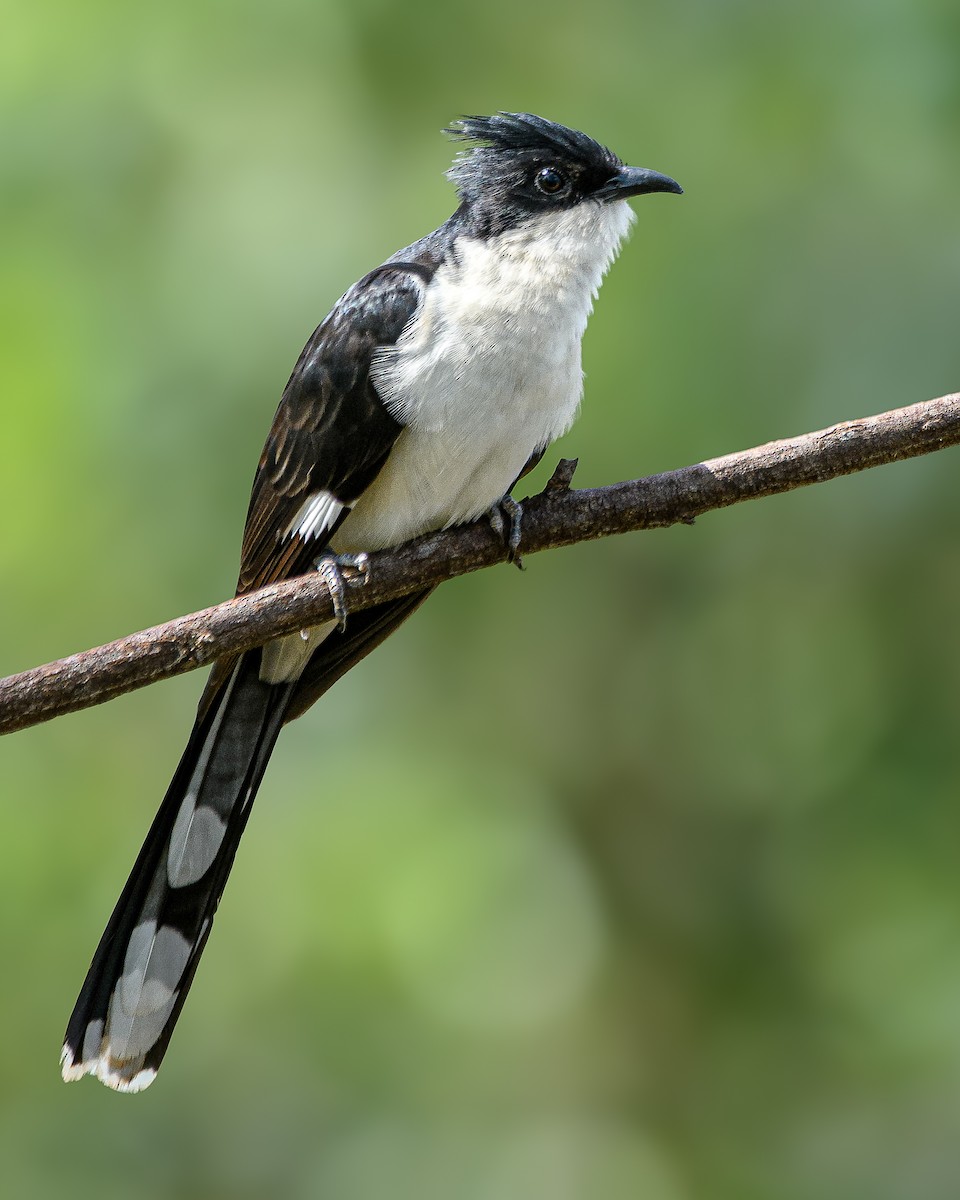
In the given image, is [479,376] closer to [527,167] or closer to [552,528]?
[552,528]

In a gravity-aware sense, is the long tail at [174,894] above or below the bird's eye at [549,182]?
below

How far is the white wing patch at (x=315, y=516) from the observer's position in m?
3.53

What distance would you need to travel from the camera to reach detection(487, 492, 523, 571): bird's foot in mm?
3158

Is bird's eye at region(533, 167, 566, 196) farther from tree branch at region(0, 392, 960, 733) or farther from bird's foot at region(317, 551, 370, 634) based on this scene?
bird's foot at region(317, 551, 370, 634)

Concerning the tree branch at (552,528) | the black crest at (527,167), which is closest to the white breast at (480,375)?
the black crest at (527,167)

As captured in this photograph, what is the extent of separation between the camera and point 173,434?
15.7ft

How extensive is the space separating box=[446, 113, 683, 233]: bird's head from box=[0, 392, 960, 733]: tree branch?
3.31ft

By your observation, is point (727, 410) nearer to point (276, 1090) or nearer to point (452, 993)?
point (452, 993)

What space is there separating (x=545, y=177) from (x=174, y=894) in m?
2.16

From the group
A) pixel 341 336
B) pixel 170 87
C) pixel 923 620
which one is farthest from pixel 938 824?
pixel 170 87

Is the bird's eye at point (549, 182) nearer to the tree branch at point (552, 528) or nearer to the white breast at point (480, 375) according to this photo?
the white breast at point (480, 375)

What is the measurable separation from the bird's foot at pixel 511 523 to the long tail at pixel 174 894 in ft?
2.87

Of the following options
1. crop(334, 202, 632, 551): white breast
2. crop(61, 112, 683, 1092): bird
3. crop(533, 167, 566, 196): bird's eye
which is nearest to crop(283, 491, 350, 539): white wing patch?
crop(61, 112, 683, 1092): bird

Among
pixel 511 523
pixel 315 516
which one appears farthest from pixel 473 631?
→ pixel 511 523
